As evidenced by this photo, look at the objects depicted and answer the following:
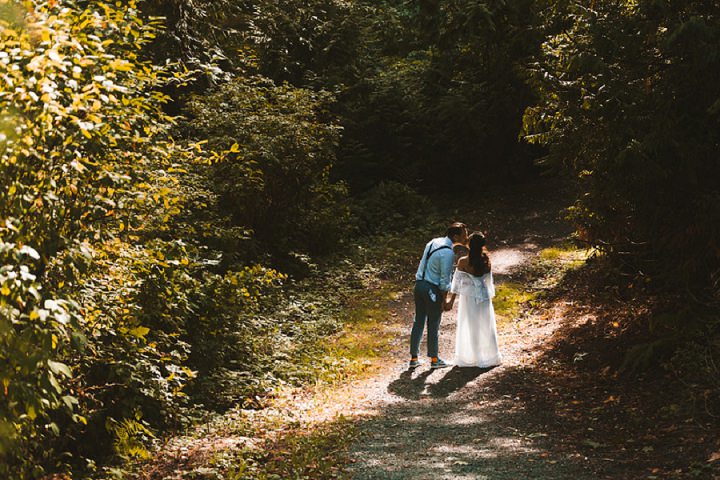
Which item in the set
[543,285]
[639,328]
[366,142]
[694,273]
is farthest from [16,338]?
[366,142]

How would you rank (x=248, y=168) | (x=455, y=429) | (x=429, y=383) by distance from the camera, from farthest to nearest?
(x=248, y=168) → (x=429, y=383) → (x=455, y=429)

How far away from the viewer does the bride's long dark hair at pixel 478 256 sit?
1043 centimetres

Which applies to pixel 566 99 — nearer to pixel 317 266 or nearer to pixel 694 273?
pixel 694 273

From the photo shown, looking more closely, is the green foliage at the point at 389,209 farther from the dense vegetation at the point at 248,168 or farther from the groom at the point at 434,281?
the groom at the point at 434,281

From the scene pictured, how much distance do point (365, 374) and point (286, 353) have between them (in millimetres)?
1419

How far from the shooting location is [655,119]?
26.4ft

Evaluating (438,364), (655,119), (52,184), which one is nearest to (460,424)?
(438,364)

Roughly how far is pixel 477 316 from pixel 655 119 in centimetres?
376

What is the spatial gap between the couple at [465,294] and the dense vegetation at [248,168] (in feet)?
5.27

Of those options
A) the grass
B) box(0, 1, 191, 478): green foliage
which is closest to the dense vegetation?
box(0, 1, 191, 478): green foliage

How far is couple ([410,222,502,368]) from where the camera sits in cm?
1041

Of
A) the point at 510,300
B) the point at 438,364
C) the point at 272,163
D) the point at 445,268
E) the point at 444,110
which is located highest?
the point at 444,110

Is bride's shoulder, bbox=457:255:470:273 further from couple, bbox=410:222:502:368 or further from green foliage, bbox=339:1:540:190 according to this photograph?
green foliage, bbox=339:1:540:190

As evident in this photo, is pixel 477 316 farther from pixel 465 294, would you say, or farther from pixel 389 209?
pixel 389 209
